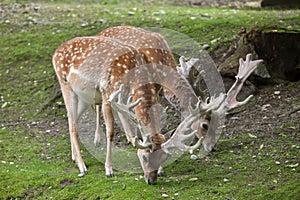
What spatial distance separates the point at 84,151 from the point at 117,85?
1.24m

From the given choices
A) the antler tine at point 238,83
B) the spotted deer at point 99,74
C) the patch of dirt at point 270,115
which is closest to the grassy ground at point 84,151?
the patch of dirt at point 270,115

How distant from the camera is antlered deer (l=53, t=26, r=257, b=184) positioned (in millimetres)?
6383

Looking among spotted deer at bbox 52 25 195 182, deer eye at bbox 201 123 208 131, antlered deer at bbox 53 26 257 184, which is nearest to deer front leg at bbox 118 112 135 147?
antlered deer at bbox 53 26 257 184

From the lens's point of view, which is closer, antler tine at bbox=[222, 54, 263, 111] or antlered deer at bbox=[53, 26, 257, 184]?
antlered deer at bbox=[53, 26, 257, 184]

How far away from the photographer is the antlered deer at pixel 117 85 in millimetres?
6383

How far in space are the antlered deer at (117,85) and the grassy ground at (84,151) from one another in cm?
34

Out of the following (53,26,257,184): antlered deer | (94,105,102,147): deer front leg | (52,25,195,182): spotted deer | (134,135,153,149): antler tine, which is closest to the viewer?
(134,135,153,149): antler tine

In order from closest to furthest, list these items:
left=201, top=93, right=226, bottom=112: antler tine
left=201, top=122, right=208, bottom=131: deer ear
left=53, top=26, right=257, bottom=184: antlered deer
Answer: left=53, top=26, right=257, bottom=184: antlered deer
left=201, top=93, right=226, bottom=112: antler tine
left=201, top=122, right=208, bottom=131: deer ear

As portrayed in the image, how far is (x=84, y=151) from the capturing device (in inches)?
306

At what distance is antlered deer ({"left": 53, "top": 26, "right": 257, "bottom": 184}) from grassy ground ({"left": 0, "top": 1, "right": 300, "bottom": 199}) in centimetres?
34

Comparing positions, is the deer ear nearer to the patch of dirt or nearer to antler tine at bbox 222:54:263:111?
antler tine at bbox 222:54:263:111

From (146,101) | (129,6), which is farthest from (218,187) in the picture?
(129,6)

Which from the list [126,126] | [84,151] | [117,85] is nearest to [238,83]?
[117,85]

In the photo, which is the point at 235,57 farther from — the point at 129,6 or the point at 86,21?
the point at 129,6
